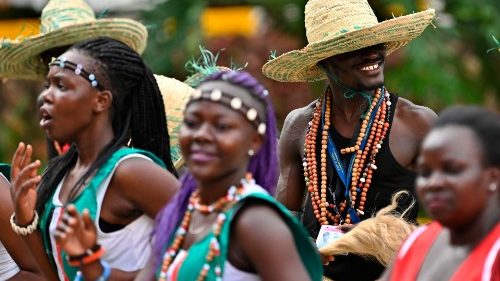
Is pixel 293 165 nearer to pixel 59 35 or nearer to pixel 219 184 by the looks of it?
pixel 59 35

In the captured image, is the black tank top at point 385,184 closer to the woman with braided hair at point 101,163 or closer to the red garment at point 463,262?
the woman with braided hair at point 101,163

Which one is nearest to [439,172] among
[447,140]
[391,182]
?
[447,140]

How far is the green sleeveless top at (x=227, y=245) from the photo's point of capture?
5113 mm

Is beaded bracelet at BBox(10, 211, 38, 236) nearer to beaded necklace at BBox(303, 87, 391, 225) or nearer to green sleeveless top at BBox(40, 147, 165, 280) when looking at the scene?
green sleeveless top at BBox(40, 147, 165, 280)

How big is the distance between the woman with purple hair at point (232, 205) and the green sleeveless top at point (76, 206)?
2.45 feet

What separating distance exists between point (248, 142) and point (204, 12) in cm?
939

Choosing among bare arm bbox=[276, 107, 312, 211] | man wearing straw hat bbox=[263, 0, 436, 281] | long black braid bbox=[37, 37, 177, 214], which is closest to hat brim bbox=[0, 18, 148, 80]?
man wearing straw hat bbox=[263, 0, 436, 281]

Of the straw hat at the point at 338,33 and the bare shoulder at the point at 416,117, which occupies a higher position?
the straw hat at the point at 338,33

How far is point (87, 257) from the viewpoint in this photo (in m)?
5.40

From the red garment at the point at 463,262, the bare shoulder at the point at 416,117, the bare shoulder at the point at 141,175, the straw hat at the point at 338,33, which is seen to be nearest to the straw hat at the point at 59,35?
the straw hat at the point at 338,33

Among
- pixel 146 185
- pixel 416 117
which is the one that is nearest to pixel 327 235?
pixel 416 117

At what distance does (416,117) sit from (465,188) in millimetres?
2706

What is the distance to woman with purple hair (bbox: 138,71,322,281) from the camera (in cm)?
504

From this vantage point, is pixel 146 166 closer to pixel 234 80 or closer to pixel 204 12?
pixel 234 80
